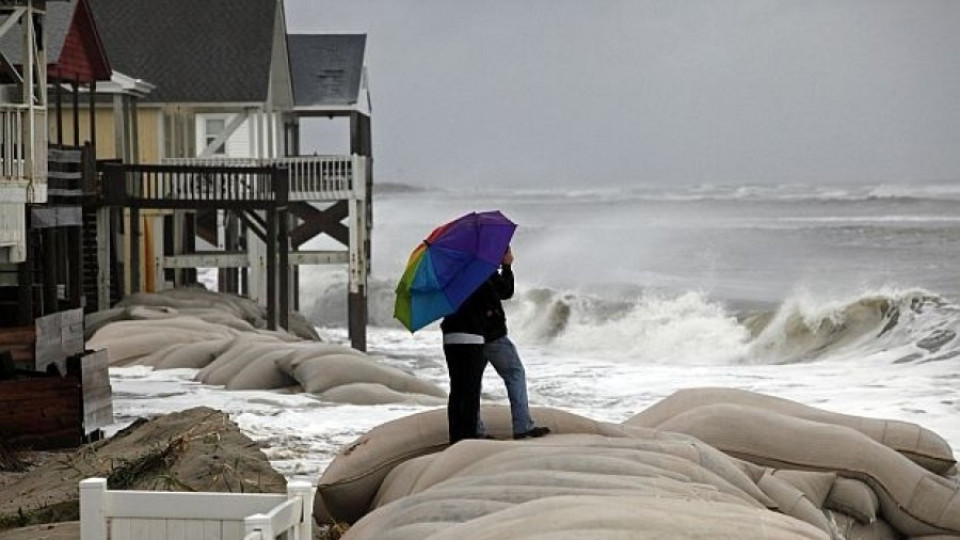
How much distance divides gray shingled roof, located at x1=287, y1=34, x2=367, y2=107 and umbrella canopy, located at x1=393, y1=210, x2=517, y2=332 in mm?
28860

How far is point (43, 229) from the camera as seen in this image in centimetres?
1593

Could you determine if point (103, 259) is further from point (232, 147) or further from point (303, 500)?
point (303, 500)

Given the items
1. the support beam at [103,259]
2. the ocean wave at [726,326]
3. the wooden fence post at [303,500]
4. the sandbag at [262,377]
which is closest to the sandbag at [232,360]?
the sandbag at [262,377]

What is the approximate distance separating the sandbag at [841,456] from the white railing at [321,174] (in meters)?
21.6

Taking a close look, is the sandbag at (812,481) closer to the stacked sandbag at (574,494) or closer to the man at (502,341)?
the stacked sandbag at (574,494)

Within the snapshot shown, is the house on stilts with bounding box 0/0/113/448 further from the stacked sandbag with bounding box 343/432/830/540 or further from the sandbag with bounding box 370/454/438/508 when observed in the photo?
the stacked sandbag with bounding box 343/432/830/540

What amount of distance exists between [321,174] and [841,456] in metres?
22.5

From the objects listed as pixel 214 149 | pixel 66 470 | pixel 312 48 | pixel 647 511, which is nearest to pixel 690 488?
Answer: pixel 647 511

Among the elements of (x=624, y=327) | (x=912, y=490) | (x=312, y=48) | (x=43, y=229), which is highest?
(x=312, y=48)

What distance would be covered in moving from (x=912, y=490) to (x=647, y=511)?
11.2ft

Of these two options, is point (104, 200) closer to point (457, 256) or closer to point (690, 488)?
point (457, 256)

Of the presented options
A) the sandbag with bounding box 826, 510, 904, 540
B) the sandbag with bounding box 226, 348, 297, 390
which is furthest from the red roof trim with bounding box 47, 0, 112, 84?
the sandbag with bounding box 826, 510, 904, 540

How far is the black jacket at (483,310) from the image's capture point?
1043 centimetres

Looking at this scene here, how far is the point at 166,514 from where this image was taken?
677 centimetres
